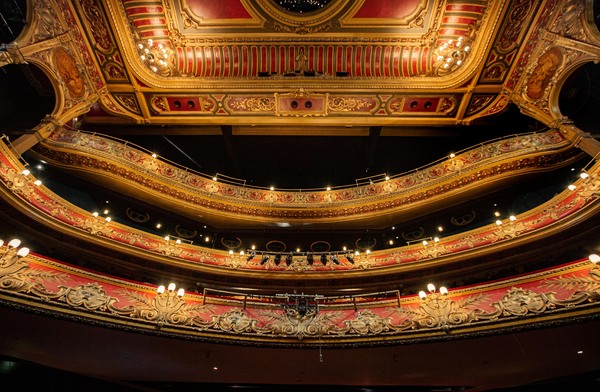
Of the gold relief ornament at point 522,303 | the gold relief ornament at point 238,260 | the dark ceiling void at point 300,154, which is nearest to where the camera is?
the gold relief ornament at point 522,303

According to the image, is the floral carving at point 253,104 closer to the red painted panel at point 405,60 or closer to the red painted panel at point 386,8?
the red painted panel at point 386,8

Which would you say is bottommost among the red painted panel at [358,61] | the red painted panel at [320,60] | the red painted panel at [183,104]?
the red painted panel at [183,104]

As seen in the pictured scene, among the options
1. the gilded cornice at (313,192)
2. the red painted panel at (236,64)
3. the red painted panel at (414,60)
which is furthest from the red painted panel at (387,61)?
the red painted panel at (236,64)

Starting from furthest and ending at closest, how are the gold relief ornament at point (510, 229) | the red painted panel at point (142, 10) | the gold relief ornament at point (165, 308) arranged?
the red painted panel at point (142, 10), the gold relief ornament at point (510, 229), the gold relief ornament at point (165, 308)

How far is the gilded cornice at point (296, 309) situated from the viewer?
4316 mm

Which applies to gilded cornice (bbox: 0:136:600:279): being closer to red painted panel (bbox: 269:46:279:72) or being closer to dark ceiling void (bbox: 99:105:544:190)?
dark ceiling void (bbox: 99:105:544:190)

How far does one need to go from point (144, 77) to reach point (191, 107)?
1.82 m

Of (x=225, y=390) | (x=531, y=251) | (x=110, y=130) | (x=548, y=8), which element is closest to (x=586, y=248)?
(x=531, y=251)

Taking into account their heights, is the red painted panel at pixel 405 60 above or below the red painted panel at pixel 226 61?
below

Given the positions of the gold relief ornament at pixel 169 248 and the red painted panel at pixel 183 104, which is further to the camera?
the red painted panel at pixel 183 104

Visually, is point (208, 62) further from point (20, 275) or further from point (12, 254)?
point (20, 275)

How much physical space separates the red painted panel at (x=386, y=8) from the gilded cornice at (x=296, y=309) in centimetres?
865

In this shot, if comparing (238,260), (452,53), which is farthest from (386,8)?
(238,260)

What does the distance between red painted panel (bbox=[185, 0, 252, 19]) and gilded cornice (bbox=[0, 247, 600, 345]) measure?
8.54 meters
